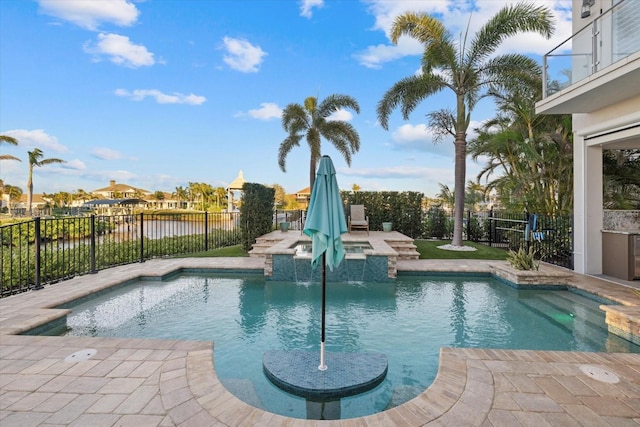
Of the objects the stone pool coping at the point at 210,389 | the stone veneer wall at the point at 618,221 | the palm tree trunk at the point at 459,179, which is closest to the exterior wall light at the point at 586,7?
the stone veneer wall at the point at 618,221

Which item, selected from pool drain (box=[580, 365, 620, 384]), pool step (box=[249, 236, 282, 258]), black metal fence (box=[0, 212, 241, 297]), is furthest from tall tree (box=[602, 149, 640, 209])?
black metal fence (box=[0, 212, 241, 297])

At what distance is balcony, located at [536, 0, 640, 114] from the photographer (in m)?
5.99

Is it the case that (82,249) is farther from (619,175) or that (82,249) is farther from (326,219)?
(619,175)

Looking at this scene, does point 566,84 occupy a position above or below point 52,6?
below

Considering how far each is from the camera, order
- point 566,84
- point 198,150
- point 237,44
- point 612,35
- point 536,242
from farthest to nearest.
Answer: point 198,150 → point 237,44 → point 536,242 → point 566,84 → point 612,35

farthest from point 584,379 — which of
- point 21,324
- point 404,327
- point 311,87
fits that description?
point 311,87

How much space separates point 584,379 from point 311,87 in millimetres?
15792

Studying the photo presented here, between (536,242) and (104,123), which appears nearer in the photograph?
(536,242)

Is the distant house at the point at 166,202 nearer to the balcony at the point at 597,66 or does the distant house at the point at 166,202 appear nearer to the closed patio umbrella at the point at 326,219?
the balcony at the point at 597,66

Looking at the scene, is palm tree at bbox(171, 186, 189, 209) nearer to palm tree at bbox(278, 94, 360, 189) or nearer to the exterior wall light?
palm tree at bbox(278, 94, 360, 189)

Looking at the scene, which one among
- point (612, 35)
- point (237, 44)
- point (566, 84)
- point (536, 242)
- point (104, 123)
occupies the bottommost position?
point (536, 242)

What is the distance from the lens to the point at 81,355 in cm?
366

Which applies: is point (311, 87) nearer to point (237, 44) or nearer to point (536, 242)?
point (237, 44)

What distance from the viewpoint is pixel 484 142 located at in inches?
571
